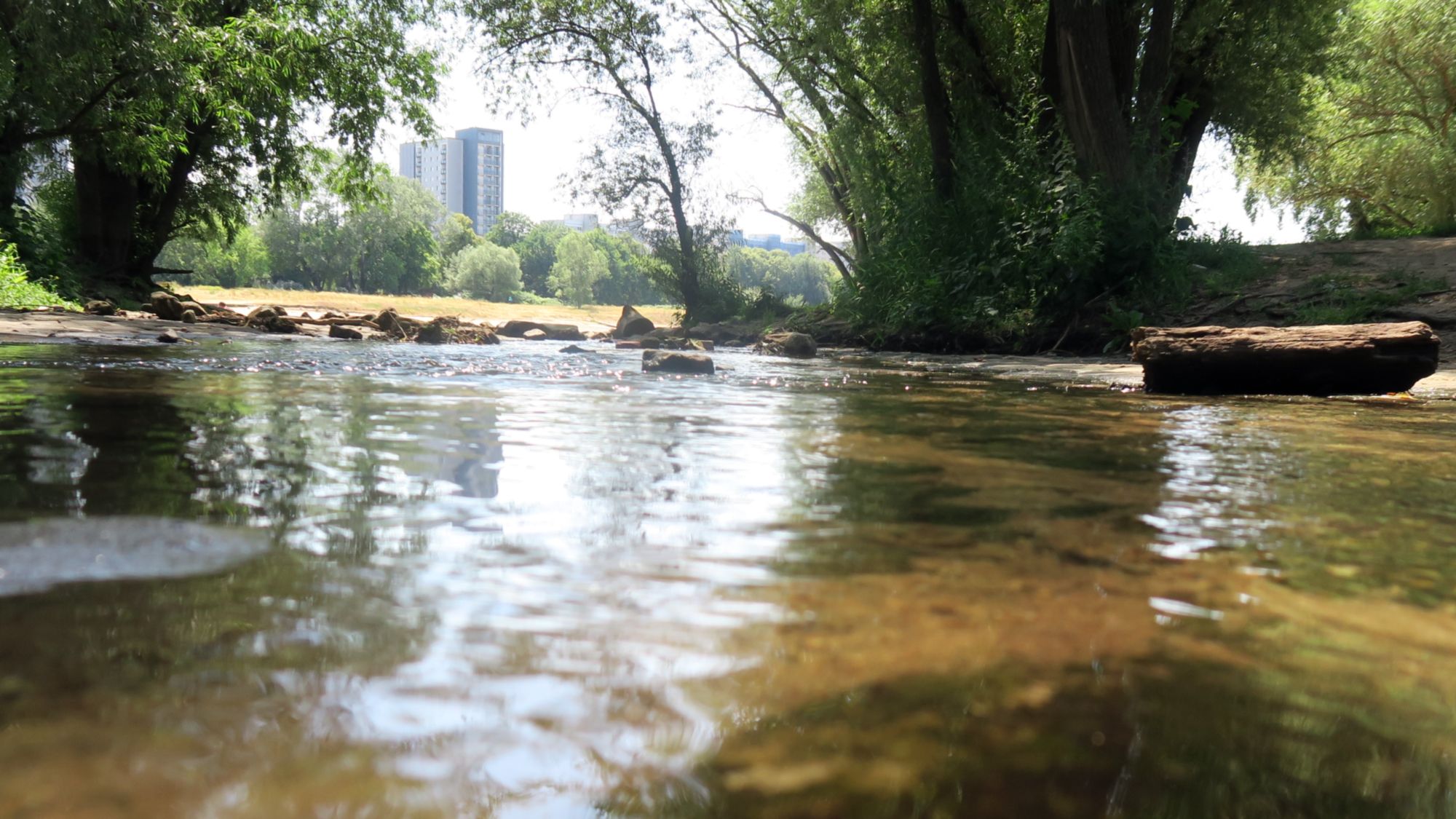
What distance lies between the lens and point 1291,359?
615cm

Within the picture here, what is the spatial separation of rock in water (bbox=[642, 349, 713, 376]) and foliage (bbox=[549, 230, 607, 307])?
99880 mm

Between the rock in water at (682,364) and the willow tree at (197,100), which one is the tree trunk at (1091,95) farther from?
the willow tree at (197,100)

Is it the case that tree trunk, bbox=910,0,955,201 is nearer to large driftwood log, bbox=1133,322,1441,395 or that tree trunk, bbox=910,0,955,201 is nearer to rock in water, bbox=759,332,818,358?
rock in water, bbox=759,332,818,358

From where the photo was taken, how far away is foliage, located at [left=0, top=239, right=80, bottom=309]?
12.4 metres

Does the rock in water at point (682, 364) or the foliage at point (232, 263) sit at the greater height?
the foliage at point (232, 263)

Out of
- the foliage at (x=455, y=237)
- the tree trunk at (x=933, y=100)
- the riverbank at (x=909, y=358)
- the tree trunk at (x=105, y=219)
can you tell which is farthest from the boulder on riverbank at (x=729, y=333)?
the foliage at (x=455, y=237)

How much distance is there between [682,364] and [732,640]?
761 cm

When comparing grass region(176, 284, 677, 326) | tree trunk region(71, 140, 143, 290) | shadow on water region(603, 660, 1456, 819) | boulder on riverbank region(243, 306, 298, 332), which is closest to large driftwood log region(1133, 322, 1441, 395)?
shadow on water region(603, 660, 1456, 819)

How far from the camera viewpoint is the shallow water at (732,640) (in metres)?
0.90

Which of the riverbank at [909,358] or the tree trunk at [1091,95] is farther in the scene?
the tree trunk at [1091,95]

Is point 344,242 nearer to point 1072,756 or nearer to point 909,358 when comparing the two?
point 909,358

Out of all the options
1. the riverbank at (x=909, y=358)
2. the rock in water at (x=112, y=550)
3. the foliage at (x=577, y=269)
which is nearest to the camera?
the rock in water at (x=112, y=550)

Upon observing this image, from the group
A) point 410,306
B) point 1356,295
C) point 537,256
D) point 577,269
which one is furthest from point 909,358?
point 537,256

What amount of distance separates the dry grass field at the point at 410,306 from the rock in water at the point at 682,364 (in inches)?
955
